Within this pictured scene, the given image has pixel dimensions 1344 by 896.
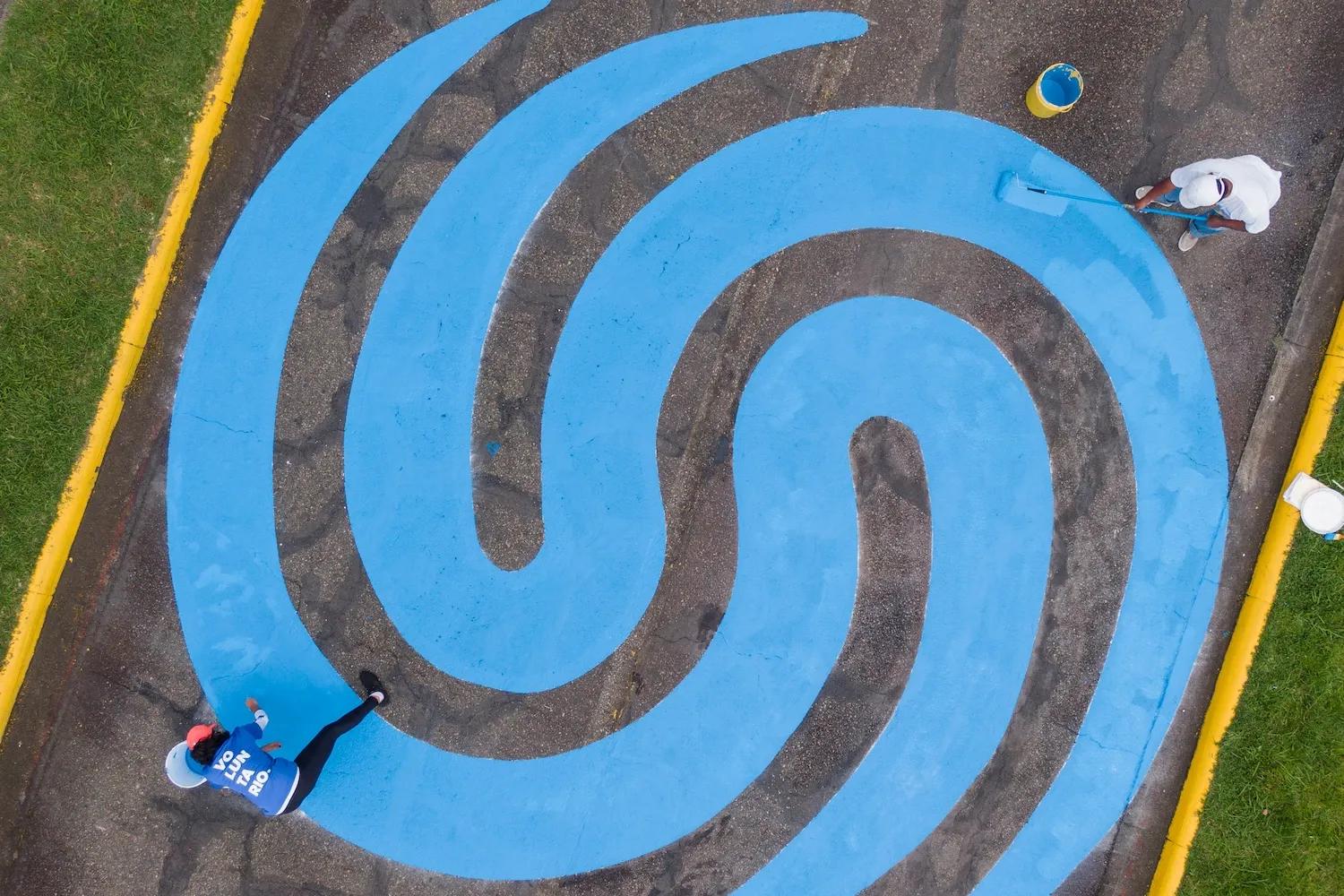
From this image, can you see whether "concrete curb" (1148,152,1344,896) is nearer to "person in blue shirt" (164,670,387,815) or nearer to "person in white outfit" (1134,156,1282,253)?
"person in white outfit" (1134,156,1282,253)

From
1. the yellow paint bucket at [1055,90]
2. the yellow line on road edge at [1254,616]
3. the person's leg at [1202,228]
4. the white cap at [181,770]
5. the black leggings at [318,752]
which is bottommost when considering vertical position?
the white cap at [181,770]

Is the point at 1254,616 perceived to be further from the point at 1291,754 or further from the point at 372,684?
the point at 372,684

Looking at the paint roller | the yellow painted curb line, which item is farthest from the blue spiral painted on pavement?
the yellow painted curb line

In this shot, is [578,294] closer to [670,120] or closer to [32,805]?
[670,120]

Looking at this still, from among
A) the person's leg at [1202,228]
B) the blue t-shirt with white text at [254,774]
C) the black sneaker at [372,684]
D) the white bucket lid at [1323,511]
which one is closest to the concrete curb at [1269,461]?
the white bucket lid at [1323,511]

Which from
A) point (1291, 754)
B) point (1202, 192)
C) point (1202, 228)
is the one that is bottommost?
point (1291, 754)

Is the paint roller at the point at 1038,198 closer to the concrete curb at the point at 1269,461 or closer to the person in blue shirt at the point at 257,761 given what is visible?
the concrete curb at the point at 1269,461

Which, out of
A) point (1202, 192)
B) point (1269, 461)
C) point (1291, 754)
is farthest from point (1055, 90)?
point (1291, 754)
